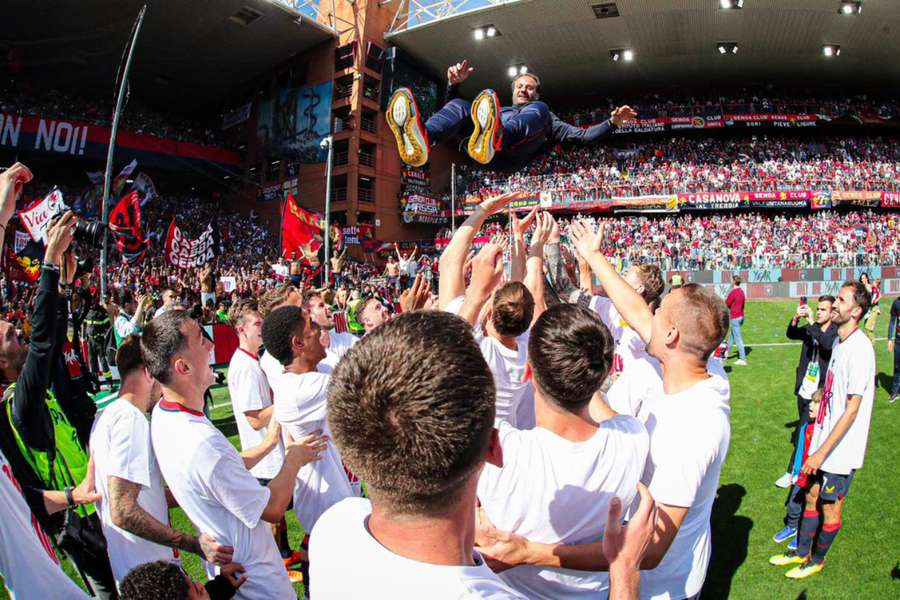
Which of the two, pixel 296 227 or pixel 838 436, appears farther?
pixel 296 227

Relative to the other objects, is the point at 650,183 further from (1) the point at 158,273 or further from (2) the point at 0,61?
(2) the point at 0,61

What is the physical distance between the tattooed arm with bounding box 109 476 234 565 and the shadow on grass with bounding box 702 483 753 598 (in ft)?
11.1

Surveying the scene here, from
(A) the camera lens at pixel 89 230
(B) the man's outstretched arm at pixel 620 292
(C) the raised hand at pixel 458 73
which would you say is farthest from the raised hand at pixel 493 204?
(A) the camera lens at pixel 89 230

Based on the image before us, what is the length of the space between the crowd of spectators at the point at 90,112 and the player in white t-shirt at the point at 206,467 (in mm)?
33030

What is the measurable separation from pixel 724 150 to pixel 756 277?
19.2m

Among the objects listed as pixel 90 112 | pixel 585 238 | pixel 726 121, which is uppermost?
pixel 726 121

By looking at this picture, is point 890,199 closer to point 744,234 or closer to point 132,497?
point 744,234

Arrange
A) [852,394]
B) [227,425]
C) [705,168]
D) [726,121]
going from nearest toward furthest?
1. [852,394]
2. [227,425]
3. [705,168]
4. [726,121]

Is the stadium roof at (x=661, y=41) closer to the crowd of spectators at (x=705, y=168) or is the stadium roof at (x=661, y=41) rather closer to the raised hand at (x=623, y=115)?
the crowd of spectators at (x=705, y=168)

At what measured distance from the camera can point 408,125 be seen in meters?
5.76

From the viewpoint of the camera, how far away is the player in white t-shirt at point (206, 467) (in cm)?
221

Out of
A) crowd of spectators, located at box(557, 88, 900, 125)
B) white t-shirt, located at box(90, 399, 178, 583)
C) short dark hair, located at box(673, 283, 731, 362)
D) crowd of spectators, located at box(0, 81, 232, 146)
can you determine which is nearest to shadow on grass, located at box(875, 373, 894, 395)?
short dark hair, located at box(673, 283, 731, 362)

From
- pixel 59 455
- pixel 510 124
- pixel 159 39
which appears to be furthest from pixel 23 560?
pixel 159 39

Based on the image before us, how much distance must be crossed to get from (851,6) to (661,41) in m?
9.24
